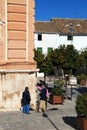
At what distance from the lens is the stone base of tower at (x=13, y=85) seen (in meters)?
19.9

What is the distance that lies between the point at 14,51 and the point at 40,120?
396 cm

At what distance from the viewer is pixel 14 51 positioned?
20172 millimetres

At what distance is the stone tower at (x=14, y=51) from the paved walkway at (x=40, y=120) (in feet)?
3.12

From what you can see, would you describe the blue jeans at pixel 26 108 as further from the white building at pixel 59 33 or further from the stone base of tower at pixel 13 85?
the white building at pixel 59 33

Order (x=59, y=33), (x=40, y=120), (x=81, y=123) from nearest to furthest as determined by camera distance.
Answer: (x=81, y=123)
(x=40, y=120)
(x=59, y=33)

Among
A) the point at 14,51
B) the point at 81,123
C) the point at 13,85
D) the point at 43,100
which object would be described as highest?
the point at 14,51

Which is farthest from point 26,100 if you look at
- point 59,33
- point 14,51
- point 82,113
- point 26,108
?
point 59,33

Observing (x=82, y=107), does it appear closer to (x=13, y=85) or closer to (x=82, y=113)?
(x=82, y=113)

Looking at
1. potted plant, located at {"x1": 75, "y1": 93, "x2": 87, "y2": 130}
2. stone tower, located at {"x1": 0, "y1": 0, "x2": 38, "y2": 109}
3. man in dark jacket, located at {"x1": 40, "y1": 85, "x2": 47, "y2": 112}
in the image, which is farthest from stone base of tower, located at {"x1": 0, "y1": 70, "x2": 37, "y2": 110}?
potted plant, located at {"x1": 75, "y1": 93, "x2": 87, "y2": 130}

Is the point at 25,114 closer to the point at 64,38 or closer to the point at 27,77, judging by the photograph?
the point at 27,77

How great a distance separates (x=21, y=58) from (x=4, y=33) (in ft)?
4.76

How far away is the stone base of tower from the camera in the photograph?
65.4 ft

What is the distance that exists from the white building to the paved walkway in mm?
37477

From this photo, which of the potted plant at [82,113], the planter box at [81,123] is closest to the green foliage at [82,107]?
the potted plant at [82,113]
